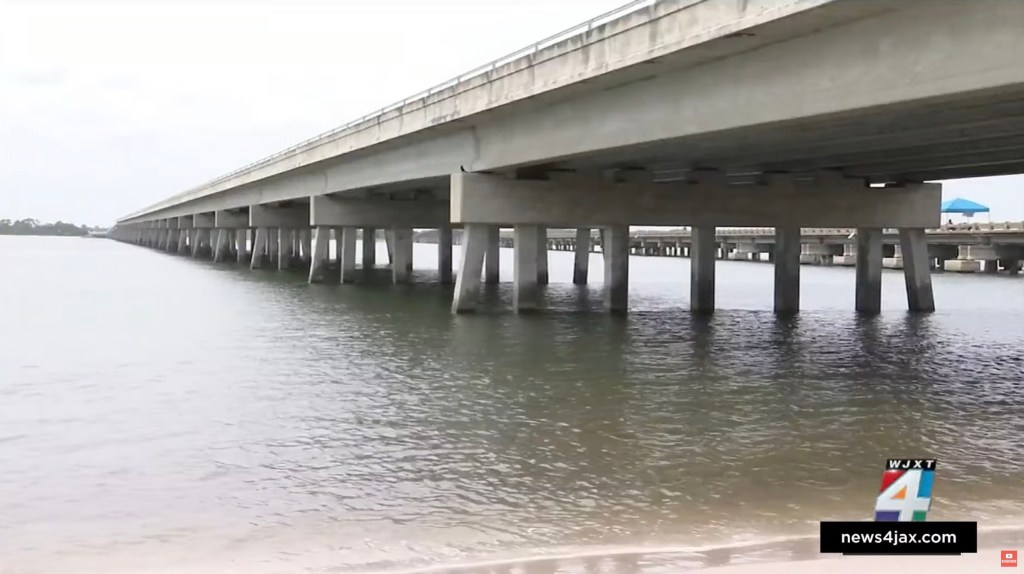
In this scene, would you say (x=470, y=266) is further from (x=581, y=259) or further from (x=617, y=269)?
(x=581, y=259)

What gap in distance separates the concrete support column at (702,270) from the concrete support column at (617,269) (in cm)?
260

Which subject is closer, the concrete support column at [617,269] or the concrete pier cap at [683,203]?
the concrete pier cap at [683,203]

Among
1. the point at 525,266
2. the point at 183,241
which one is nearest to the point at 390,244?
the point at 525,266

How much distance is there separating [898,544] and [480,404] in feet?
28.8

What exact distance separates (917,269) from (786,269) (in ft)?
16.8

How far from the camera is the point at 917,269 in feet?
117

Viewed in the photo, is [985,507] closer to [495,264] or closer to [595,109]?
[595,109]

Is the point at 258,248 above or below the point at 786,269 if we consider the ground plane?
above

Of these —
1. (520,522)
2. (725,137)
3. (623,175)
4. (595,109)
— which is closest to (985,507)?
(520,522)

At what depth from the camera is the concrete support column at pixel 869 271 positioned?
35594mm

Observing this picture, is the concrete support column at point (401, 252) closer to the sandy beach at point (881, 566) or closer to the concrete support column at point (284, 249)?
the concrete support column at point (284, 249)

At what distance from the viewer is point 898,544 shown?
7723 millimetres

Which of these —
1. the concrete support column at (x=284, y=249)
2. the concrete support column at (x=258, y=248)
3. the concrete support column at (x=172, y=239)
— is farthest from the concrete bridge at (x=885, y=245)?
the concrete support column at (x=172, y=239)

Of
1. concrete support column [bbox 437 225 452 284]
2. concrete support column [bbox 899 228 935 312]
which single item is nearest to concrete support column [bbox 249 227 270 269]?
concrete support column [bbox 437 225 452 284]
